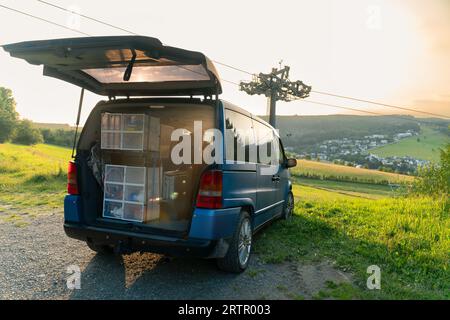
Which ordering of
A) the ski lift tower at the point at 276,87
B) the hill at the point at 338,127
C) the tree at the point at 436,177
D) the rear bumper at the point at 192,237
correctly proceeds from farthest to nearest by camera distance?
1. the hill at the point at 338,127
2. the ski lift tower at the point at 276,87
3. the tree at the point at 436,177
4. the rear bumper at the point at 192,237

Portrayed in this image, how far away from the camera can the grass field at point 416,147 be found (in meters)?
58.5

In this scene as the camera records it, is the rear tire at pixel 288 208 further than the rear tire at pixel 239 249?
Yes

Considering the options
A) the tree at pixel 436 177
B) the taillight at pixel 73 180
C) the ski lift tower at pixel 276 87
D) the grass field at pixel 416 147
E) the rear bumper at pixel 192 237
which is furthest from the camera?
the grass field at pixel 416 147

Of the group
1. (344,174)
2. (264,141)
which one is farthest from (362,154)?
(264,141)

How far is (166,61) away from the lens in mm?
3641

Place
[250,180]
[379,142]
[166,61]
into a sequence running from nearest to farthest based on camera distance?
[166,61]
[250,180]
[379,142]

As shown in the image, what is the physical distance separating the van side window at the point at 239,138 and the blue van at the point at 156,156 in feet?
0.05

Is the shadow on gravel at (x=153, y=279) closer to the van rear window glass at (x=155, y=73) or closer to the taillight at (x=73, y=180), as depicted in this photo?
the taillight at (x=73, y=180)

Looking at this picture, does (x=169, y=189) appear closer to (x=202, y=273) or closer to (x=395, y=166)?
(x=202, y=273)

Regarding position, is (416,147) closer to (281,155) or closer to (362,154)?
(362,154)

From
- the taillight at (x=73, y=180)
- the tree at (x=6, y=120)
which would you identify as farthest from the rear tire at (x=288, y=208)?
the tree at (x=6, y=120)

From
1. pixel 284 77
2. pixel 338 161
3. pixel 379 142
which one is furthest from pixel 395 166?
pixel 284 77

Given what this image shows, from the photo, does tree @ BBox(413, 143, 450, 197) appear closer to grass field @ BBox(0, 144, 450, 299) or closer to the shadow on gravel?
Result: grass field @ BBox(0, 144, 450, 299)
